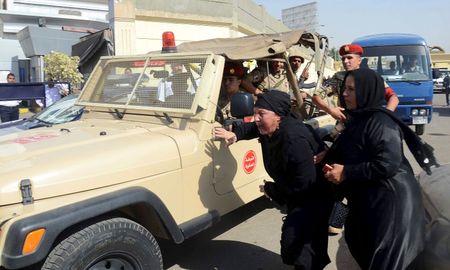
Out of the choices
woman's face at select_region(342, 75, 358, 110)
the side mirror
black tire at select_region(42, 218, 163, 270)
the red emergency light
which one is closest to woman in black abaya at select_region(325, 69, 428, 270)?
woman's face at select_region(342, 75, 358, 110)

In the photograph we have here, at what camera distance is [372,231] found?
7.94 ft

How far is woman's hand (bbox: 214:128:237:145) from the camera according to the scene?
3.31m

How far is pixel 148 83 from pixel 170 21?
10.8 m

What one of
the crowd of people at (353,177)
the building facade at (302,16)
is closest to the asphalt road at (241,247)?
the crowd of people at (353,177)

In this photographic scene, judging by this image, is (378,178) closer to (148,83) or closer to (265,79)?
(148,83)

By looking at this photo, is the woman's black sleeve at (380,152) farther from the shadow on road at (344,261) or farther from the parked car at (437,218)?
the shadow on road at (344,261)

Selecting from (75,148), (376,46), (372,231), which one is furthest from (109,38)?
(372,231)

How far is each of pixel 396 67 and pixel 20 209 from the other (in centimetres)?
1025

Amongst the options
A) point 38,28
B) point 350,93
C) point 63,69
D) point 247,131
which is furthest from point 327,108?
point 38,28

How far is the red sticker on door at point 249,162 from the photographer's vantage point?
153 inches

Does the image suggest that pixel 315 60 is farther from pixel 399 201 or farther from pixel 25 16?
pixel 25 16

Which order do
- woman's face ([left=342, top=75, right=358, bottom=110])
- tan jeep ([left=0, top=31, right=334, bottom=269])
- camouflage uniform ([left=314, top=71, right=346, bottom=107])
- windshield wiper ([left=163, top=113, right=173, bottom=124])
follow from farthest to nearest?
camouflage uniform ([left=314, top=71, right=346, bottom=107]) < windshield wiper ([left=163, top=113, right=173, bottom=124]) < woman's face ([left=342, top=75, right=358, bottom=110]) < tan jeep ([left=0, top=31, right=334, bottom=269])

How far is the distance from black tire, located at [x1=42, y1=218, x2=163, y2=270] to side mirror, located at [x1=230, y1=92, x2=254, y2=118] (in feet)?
3.72

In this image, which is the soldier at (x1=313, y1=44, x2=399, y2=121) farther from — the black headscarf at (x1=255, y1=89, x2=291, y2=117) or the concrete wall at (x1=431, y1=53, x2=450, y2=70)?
the concrete wall at (x1=431, y1=53, x2=450, y2=70)
